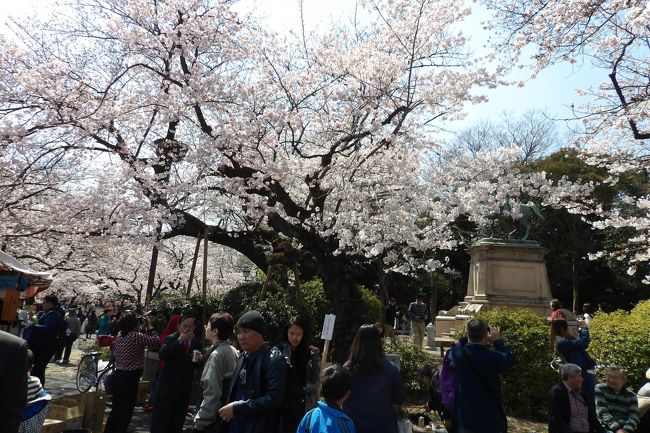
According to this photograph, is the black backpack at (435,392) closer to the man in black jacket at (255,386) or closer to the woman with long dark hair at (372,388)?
the woman with long dark hair at (372,388)

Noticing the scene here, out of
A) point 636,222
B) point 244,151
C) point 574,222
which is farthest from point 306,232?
point 574,222

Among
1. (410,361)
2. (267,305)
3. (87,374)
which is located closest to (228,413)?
(410,361)

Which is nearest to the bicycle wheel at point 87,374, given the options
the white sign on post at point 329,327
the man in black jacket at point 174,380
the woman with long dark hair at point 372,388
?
the man in black jacket at point 174,380

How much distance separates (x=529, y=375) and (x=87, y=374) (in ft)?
25.7

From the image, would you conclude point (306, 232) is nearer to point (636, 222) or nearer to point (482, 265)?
point (482, 265)

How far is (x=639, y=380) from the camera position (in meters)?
7.31

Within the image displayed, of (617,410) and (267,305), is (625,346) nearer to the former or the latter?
(617,410)

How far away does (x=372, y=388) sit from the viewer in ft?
11.8

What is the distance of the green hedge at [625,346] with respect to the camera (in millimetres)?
7320

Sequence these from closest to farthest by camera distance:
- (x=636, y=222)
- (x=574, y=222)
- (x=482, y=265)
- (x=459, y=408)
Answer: (x=459, y=408) → (x=636, y=222) → (x=482, y=265) → (x=574, y=222)

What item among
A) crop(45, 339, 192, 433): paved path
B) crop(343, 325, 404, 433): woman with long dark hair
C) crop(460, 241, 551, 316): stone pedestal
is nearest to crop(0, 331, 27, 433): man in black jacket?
crop(343, 325, 404, 433): woman with long dark hair

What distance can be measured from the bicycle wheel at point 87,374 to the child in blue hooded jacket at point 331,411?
7723mm

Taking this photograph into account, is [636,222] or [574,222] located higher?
[574,222]

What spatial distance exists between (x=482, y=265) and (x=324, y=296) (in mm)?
6205
